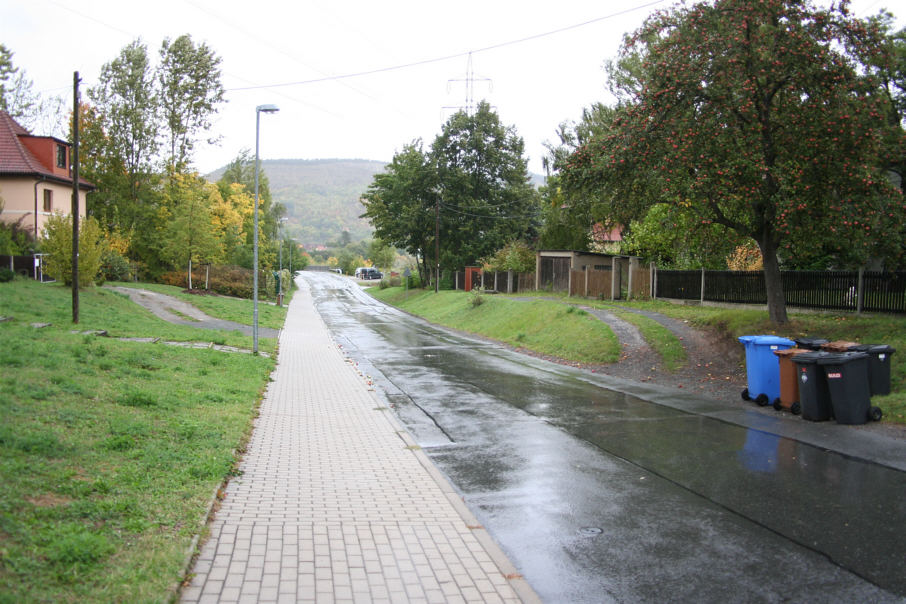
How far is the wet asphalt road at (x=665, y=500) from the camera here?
14.6 feet

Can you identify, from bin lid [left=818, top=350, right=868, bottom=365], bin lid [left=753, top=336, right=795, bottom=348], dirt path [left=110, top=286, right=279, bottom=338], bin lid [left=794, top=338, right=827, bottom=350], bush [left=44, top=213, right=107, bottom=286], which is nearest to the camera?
bin lid [left=818, top=350, right=868, bottom=365]

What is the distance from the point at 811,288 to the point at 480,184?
120 feet

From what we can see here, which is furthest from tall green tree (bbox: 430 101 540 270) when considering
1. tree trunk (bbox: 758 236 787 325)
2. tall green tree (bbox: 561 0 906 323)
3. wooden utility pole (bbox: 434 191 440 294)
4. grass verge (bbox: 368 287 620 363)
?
tall green tree (bbox: 561 0 906 323)

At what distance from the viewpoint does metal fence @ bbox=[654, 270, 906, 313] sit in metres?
15.4

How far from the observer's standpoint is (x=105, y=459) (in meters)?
5.84

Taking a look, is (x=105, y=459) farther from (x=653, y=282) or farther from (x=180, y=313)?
(x=653, y=282)

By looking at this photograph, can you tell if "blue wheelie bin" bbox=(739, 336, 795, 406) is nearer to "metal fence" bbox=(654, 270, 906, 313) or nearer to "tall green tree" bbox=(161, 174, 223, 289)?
"metal fence" bbox=(654, 270, 906, 313)

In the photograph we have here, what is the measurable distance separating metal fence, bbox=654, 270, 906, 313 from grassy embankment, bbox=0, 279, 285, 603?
1506cm

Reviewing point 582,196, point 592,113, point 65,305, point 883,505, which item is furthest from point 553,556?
point 592,113

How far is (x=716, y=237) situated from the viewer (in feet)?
59.7

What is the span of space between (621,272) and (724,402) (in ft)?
68.2

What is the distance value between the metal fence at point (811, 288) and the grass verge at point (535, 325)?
487 cm

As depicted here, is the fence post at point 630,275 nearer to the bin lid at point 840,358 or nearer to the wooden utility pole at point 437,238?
the bin lid at point 840,358

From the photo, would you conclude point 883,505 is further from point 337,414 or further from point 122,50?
point 122,50
